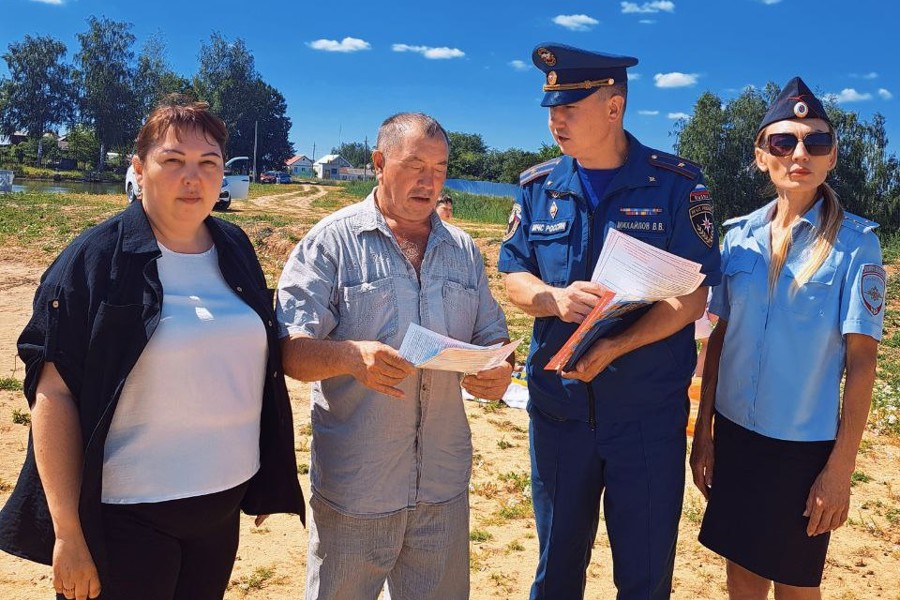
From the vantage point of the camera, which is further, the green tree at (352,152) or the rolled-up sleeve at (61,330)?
the green tree at (352,152)

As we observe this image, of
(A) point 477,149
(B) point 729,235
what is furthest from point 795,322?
(A) point 477,149

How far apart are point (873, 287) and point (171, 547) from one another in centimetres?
220

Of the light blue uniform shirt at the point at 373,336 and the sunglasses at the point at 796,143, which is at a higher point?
the sunglasses at the point at 796,143

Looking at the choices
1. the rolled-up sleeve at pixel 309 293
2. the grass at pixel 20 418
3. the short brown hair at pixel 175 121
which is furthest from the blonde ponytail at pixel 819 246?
the grass at pixel 20 418

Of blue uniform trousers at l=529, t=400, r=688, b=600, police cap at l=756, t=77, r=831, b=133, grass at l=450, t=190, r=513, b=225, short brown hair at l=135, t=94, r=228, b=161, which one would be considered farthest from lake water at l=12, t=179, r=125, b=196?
police cap at l=756, t=77, r=831, b=133

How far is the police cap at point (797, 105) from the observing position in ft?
7.83

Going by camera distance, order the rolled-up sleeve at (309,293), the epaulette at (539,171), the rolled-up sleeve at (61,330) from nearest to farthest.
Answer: the rolled-up sleeve at (61,330)
the rolled-up sleeve at (309,293)
the epaulette at (539,171)

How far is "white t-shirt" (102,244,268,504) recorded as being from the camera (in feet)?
6.03

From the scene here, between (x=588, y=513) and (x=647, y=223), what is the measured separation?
99cm

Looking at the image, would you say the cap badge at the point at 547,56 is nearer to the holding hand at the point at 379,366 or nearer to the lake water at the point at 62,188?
the holding hand at the point at 379,366

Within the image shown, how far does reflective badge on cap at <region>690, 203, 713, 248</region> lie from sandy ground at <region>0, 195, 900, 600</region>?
2.02 meters

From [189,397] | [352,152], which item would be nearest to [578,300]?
[189,397]

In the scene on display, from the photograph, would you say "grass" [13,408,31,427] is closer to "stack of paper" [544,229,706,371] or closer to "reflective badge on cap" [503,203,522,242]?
"reflective badge on cap" [503,203,522,242]

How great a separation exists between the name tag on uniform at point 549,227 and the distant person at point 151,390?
95 centimetres
